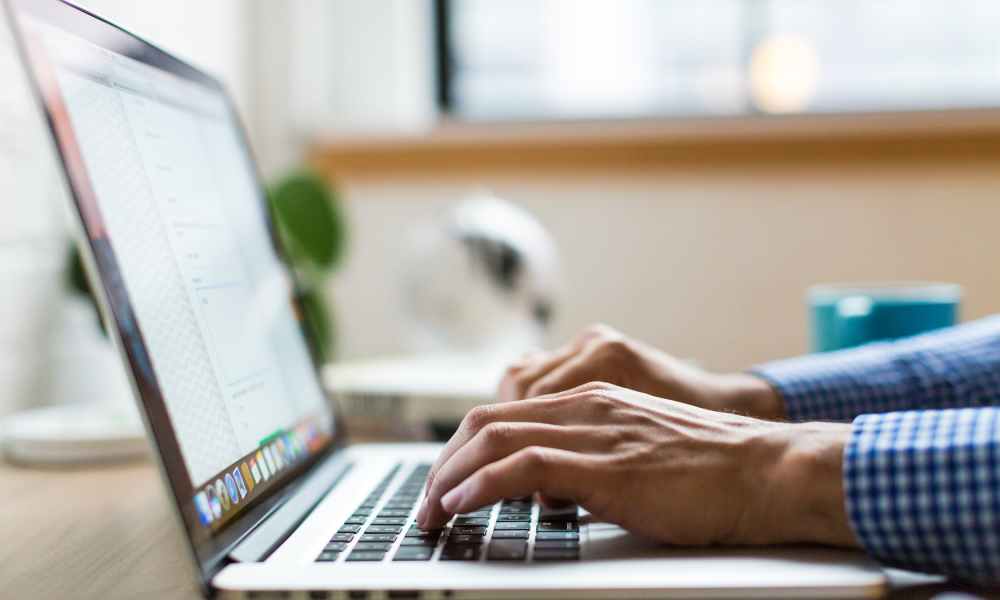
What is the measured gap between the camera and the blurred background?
1482 millimetres

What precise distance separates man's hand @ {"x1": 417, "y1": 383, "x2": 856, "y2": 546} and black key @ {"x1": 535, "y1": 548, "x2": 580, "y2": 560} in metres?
0.03

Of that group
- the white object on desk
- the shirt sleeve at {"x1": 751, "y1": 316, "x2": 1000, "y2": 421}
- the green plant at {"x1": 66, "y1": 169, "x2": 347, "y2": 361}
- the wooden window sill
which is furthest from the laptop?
the wooden window sill

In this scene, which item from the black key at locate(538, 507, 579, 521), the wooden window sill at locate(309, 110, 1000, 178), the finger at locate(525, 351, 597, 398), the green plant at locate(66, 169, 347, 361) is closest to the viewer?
the black key at locate(538, 507, 579, 521)

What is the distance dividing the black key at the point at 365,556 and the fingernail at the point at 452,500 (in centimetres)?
4

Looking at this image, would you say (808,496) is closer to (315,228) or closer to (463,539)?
(463,539)

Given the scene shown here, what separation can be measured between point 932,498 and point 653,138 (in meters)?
1.13

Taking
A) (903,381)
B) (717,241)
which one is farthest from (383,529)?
(717,241)

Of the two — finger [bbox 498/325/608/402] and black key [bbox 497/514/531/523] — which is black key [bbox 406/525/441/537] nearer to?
black key [bbox 497/514/531/523]

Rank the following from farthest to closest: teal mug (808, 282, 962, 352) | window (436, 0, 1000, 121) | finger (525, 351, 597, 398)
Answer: window (436, 0, 1000, 121)
teal mug (808, 282, 962, 352)
finger (525, 351, 597, 398)

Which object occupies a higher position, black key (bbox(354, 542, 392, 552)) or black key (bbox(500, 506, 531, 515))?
black key (bbox(354, 542, 392, 552))

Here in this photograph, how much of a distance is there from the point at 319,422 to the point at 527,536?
0.31 m

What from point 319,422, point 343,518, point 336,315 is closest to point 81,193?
point 343,518

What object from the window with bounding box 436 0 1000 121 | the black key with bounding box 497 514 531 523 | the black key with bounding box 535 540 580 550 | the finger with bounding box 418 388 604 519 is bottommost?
the black key with bounding box 497 514 531 523

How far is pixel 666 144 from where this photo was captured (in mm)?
1536
